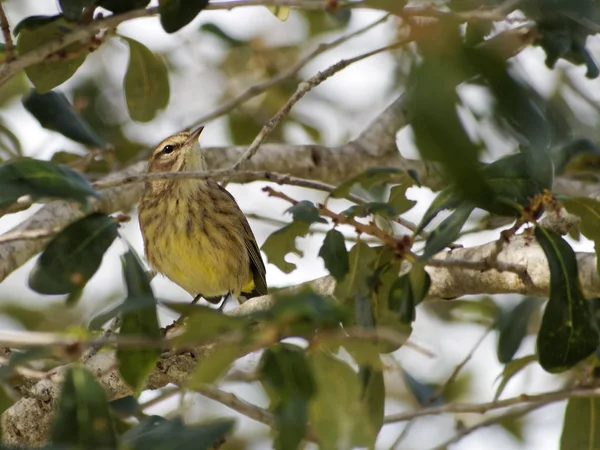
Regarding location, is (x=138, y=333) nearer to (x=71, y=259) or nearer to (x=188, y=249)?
(x=71, y=259)

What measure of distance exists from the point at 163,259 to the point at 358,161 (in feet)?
5.82

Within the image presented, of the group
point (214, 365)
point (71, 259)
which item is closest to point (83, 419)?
point (214, 365)

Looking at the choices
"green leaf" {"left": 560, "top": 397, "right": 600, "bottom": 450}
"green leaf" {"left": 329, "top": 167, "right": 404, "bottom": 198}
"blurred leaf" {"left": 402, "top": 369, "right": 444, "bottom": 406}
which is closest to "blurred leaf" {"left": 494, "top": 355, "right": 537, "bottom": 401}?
"green leaf" {"left": 560, "top": 397, "right": 600, "bottom": 450}

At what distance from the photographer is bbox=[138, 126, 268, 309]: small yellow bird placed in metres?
→ 7.00

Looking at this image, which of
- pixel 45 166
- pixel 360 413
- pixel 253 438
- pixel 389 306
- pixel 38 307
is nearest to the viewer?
pixel 360 413

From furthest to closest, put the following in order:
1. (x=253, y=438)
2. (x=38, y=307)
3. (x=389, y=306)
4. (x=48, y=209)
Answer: (x=38, y=307) < (x=253, y=438) < (x=48, y=209) < (x=389, y=306)

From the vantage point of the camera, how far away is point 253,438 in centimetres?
872

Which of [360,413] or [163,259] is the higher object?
[360,413]

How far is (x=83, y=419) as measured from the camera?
2721 millimetres

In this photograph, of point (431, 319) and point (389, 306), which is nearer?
point (389, 306)

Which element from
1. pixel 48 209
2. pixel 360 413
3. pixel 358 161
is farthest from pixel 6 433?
pixel 358 161

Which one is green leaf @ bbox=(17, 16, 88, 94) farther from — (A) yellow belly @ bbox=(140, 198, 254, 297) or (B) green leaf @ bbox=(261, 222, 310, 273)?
(A) yellow belly @ bbox=(140, 198, 254, 297)

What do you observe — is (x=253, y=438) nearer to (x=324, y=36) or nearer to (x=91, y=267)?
(x=324, y=36)

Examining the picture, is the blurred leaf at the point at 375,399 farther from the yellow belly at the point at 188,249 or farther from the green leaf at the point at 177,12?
the yellow belly at the point at 188,249
